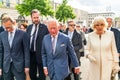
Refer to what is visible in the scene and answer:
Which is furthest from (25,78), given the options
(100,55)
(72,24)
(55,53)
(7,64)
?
(72,24)

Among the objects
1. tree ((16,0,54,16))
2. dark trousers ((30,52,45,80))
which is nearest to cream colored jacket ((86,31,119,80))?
dark trousers ((30,52,45,80))

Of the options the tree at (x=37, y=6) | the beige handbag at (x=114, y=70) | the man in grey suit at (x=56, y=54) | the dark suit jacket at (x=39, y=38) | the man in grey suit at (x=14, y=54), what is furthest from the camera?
the tree at (x=37, y=6)

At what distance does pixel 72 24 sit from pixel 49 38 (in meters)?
2.88

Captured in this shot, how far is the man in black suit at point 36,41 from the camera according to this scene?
7.49 m

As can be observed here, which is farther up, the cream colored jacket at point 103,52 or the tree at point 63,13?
the cream colored jacket at point 103,52

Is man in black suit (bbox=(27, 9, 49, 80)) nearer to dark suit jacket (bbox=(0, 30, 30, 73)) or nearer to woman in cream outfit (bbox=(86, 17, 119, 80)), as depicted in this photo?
dark suit jacket (bbox=(0, 30, 30, 73))

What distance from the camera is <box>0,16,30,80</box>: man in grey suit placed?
20.7 feet

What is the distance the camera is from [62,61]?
6098mm

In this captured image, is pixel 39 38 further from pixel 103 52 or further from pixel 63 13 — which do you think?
pixel 63 13

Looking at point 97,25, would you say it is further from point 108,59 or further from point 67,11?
point 67,11

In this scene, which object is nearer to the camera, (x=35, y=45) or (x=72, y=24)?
(x=35, y=45)

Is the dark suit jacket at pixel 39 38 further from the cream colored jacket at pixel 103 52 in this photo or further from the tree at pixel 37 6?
the tree at pixel 37 6

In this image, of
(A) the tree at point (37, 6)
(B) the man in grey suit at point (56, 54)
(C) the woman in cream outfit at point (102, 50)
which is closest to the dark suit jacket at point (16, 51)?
(B) the man in grey suit at point (56, 54)

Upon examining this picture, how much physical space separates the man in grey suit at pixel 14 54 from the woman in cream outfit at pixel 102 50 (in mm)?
1212
